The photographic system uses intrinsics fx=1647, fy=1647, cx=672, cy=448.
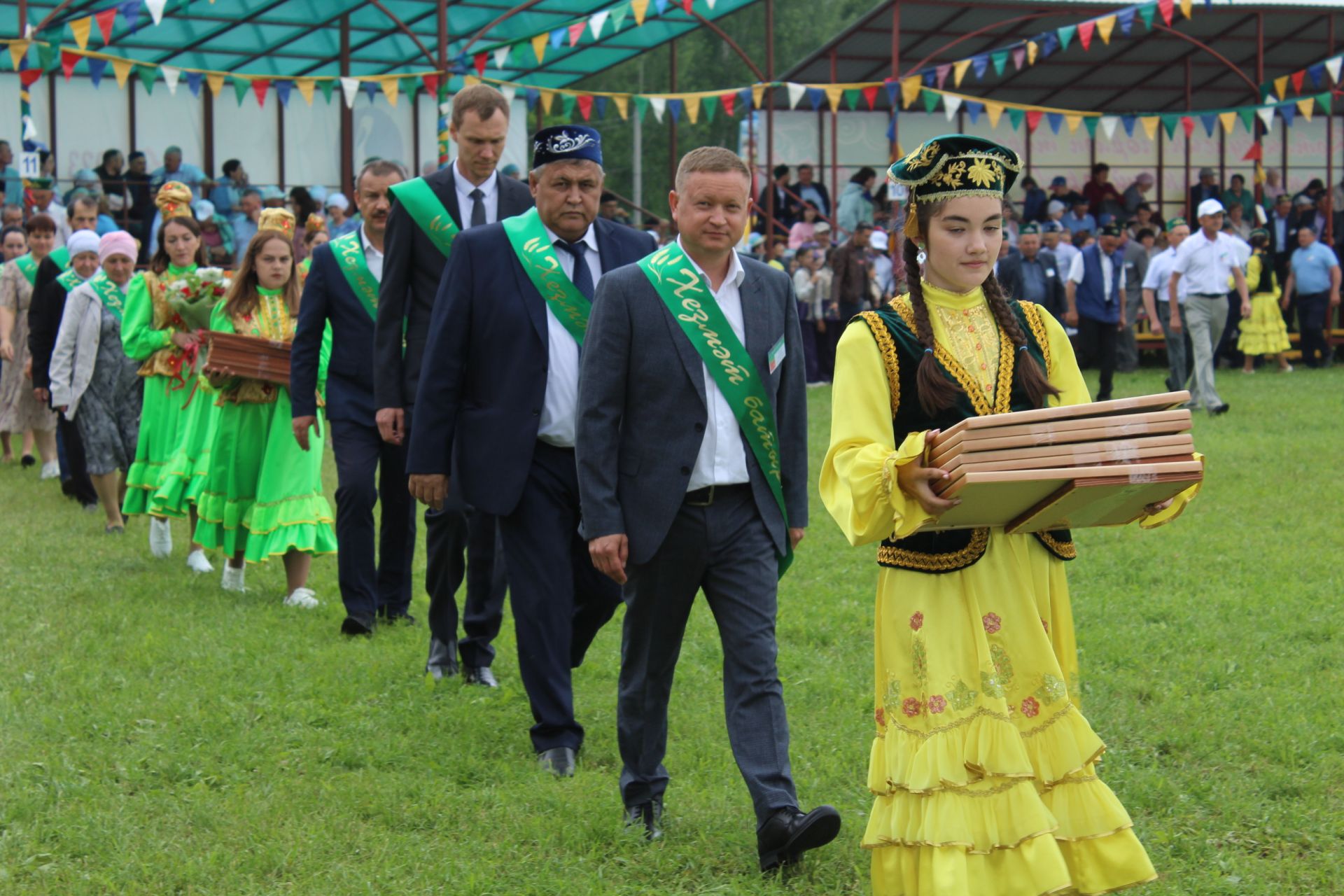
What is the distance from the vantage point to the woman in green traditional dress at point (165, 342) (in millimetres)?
9961

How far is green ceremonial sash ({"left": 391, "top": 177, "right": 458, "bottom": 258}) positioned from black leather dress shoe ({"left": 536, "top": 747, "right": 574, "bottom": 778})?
6.96ft

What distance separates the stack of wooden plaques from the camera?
3.48 m

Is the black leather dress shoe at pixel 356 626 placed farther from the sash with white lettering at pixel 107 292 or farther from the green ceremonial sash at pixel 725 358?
the sash with white lettering at pixel 107 292

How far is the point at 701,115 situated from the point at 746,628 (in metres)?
46.2

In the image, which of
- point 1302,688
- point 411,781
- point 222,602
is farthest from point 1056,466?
point 222,602

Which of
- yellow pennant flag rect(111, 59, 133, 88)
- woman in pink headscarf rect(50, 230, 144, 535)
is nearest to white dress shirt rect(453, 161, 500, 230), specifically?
woman in pink headscarf rect(50, 230, 144, 535)

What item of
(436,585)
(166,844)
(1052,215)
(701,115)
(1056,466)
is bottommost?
(166,844)

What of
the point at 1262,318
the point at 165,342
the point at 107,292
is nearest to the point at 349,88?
the point at 107,292

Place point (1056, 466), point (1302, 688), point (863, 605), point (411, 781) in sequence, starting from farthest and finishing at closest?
point (863, 605)
point (1302, 688)
point (411, 781)
point (1056, 466)

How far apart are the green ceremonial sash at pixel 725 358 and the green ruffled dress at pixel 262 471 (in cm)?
437

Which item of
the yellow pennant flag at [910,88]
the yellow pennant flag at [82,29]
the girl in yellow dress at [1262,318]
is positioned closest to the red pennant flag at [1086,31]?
the yellow pennant flag at [910,88]

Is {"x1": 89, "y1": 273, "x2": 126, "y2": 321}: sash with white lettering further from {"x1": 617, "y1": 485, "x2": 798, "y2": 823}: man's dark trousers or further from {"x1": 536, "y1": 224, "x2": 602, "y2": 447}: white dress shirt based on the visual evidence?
{"x1": 617, "y1": 485, "x2": 798, "y2": 823}: man's dark trousers

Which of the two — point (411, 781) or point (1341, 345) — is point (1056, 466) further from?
point (1341, 345)

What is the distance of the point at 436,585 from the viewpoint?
7.02 m
